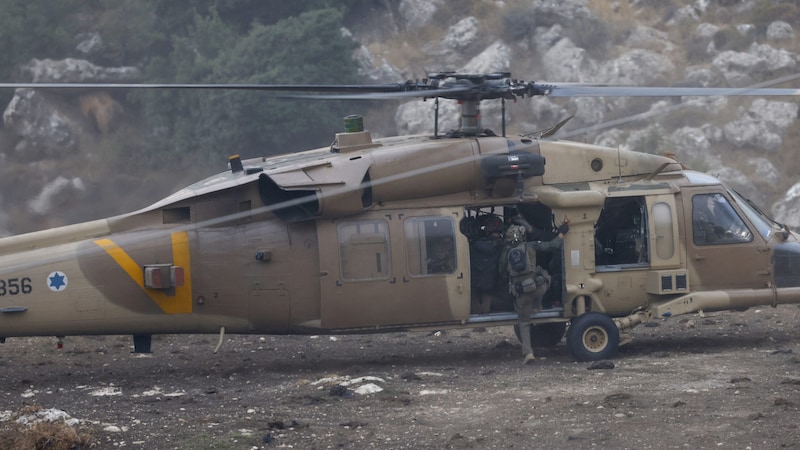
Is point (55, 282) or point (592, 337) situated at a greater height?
point (55, 282)

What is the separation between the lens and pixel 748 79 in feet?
100

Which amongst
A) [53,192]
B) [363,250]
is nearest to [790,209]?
[363,250]

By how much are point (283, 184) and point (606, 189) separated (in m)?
3.68

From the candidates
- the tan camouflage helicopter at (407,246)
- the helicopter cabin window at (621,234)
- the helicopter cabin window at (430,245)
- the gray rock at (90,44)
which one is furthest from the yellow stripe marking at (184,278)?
the gray rock at (90,44)

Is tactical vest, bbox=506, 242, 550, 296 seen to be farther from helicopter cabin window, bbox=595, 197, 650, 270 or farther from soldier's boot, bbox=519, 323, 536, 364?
helicopter cabin window, bbox=595, 197, 650, 270

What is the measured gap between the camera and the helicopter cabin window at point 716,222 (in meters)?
11.8

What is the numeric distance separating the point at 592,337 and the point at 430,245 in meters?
2.14

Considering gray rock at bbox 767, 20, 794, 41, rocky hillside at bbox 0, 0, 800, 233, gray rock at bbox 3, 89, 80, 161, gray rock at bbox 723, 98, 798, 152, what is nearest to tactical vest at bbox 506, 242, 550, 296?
rocky hillside at bbox 0, 0, 800, 233

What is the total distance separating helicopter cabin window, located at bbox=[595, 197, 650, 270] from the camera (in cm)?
1180

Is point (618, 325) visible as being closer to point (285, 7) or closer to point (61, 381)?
point (61, 381)

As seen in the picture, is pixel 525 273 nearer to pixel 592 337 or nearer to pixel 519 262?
pixel 519 262

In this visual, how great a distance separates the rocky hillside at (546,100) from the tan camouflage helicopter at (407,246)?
1471cm

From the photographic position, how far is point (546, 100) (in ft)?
100

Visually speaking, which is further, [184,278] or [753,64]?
[753,64]
